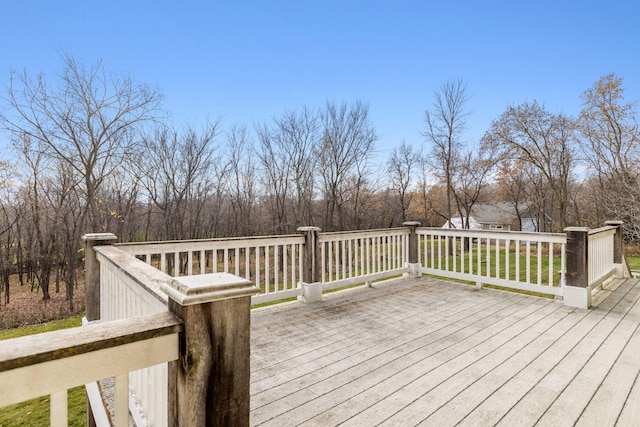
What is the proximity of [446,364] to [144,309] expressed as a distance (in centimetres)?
224

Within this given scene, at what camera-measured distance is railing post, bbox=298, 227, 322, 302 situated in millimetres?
4215

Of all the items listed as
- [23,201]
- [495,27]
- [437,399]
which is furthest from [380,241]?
[23,201]

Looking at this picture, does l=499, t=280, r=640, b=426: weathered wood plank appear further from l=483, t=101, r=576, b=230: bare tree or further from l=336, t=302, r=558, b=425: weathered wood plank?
l=483, t=101, r=576, b=230: bare tree

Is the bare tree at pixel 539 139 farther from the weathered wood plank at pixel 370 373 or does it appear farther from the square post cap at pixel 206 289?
the square post cap at pixel 206 289

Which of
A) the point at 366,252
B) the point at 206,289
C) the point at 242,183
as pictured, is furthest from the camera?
the point at 242,183

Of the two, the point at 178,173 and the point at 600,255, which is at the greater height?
the point at 178,173

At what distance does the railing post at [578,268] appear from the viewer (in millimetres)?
3840

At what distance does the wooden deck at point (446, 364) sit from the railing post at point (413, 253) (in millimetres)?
1390

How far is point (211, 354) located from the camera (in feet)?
3.12

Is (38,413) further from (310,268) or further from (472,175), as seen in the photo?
(472,175)

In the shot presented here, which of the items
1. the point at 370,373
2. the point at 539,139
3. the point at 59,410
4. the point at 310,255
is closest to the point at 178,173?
the point at 310,255

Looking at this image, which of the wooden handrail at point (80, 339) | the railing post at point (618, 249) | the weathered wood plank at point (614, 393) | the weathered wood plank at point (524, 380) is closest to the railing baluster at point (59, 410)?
the wooden handrail at point (80, 339)

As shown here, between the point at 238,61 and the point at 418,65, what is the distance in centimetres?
589

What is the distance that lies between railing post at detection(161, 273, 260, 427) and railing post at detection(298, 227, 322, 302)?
320 cm
